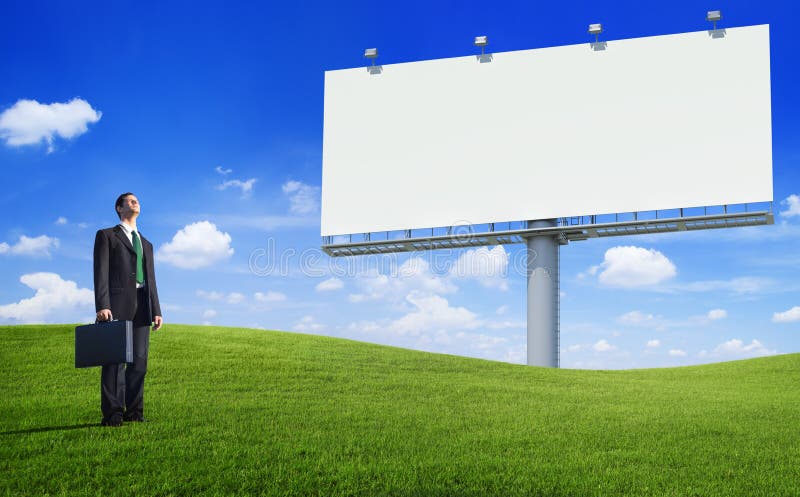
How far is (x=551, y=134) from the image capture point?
20859 mm

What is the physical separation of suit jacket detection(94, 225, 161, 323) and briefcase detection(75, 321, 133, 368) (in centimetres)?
26

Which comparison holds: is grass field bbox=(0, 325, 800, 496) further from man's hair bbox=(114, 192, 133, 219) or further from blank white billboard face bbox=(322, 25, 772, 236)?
blank white billboard face bbox=(322, 25, 772, 236)

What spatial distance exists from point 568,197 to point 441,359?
278 inches

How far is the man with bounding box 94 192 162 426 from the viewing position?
22.6ft

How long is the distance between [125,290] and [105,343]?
0.58m

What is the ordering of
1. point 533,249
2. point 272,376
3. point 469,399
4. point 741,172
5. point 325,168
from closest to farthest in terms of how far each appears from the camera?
point 469,399
point 272,376
point 741,172
point 533,249
point 325,168

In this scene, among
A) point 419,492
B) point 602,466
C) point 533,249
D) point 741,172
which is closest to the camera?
point 419,492

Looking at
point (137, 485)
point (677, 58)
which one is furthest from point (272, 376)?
point (677, 58)

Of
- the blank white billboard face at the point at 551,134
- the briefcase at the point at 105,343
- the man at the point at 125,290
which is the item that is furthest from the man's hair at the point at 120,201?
the blank white billboard face at the point at 551,134

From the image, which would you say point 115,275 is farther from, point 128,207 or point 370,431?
point 370,431

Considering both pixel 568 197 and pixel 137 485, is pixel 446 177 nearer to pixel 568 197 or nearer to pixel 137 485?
pixel 568 197

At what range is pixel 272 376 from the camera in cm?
1198

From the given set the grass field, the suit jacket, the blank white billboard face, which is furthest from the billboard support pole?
the suit jacket

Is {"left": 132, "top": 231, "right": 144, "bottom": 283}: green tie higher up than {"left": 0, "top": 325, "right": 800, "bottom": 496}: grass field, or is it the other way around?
{"left": 132, "top": 231, "right": 144, "bottom": 283}: green tie
